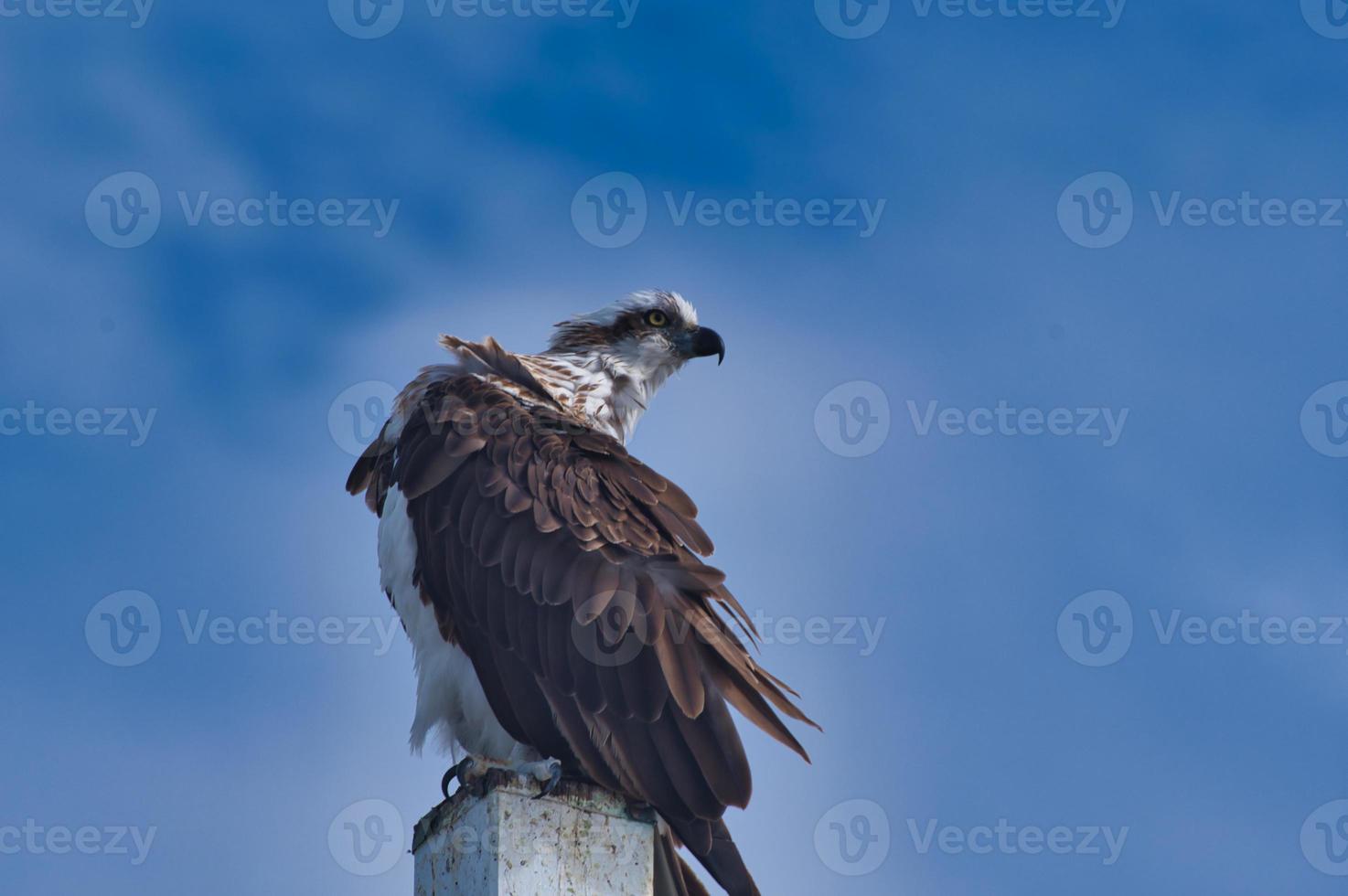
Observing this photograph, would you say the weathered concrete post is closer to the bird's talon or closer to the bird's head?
the bird's talon

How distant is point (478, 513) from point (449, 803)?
6.72 feet

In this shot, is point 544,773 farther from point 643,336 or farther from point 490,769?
point 643,336

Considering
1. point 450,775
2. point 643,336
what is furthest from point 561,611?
point 643,336

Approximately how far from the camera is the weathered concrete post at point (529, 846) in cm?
527

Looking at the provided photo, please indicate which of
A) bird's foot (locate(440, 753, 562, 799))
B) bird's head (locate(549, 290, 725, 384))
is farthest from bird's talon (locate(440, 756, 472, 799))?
bird's head (locate(549, 290, 725, 384))

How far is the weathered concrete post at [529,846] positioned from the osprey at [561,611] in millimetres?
413

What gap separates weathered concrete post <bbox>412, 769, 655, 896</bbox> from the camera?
5.27 m

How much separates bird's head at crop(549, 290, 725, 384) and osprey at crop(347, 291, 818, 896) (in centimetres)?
102

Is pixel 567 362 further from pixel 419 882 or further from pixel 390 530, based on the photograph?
pixel 419 882

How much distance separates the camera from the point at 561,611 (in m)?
7.16

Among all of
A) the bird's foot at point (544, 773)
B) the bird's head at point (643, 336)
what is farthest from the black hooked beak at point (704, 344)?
the bird's foot at point (544, 773)

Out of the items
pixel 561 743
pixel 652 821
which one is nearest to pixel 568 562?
pixel 561 743

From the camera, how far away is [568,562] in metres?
7.30

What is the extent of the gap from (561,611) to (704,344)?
10.5 feet
